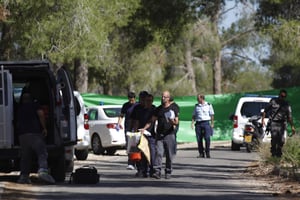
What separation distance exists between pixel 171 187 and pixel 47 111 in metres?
3.03

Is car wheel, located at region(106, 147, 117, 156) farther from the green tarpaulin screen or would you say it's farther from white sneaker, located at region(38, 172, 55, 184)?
white sneaker, located at region(38, 172, 55, 184)

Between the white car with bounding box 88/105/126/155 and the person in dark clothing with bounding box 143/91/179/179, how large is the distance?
898 cm

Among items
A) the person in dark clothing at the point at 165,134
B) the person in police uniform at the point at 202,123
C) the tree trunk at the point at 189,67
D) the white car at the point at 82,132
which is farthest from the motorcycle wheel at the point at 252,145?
the tree trunk at the point at 189,67

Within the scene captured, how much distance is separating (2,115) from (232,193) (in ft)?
14.8

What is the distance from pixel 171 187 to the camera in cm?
1684

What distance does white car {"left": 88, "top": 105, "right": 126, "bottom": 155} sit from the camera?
93.5ft

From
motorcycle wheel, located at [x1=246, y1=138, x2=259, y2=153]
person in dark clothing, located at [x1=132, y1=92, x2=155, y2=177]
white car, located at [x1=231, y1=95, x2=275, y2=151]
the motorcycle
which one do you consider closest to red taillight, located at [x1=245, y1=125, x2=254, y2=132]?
the motorcycle

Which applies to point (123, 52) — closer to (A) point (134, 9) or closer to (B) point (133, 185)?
(A) point (134, 9)

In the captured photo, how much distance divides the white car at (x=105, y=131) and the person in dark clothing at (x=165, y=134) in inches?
354

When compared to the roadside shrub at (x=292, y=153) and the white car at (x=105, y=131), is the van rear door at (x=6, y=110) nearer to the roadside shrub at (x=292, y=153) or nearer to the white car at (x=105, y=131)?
the roadside shrub at (x=292, y=153)

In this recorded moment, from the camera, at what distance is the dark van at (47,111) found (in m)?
17.4

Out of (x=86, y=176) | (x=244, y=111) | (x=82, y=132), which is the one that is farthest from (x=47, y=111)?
(x=244, y=111)

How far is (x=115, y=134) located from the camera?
2841cm

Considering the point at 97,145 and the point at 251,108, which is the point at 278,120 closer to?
the point at 251,108
